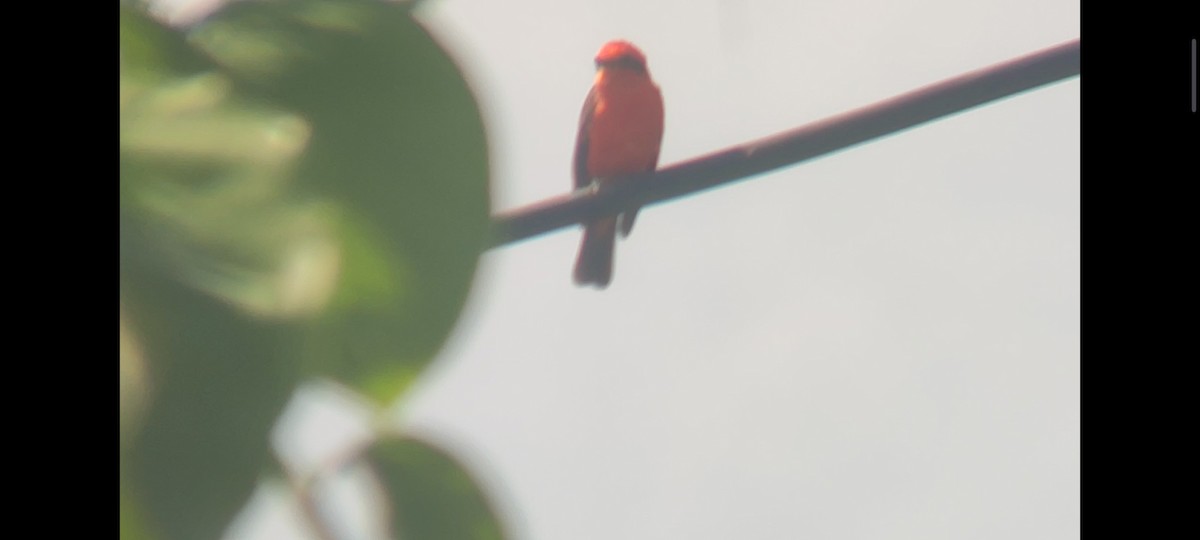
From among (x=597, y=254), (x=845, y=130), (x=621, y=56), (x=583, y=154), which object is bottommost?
(x=597, y=254)

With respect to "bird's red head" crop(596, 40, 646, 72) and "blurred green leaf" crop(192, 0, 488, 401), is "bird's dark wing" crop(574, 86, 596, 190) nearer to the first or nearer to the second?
"bird's red head" crop(596, 40, 646, 72)

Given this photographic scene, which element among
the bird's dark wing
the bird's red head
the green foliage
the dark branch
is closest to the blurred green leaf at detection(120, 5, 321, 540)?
the green foliage

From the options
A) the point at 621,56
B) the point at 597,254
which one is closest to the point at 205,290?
the point at 597,254

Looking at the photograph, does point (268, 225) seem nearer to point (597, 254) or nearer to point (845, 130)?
point (845, 130)

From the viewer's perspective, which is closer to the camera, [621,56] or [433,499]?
[433,499]

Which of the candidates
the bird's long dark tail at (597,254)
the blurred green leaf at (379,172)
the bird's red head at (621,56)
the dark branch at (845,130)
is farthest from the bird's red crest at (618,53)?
the blurred green leaf at (379,172)
